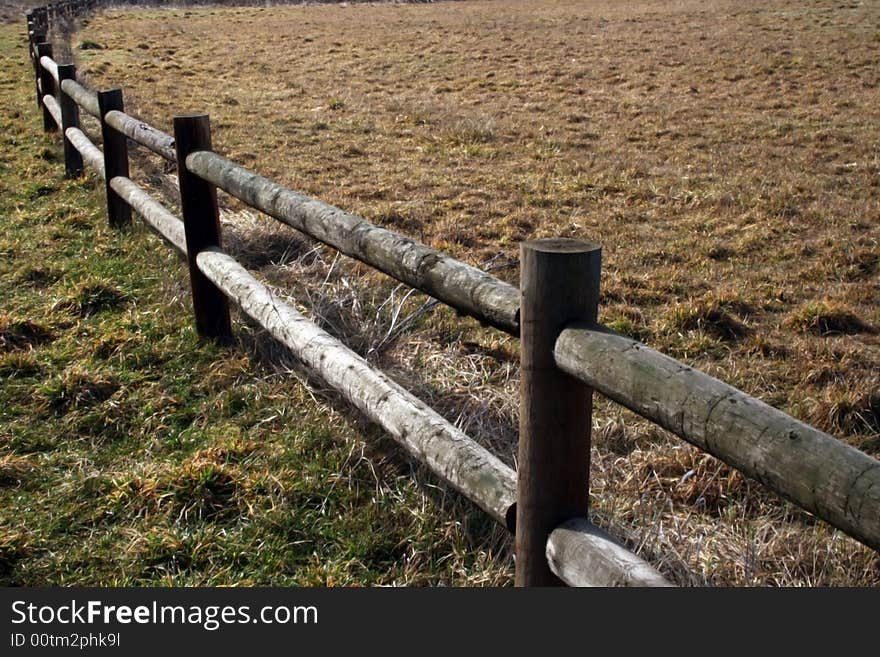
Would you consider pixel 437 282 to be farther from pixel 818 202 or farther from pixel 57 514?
pixel 818 202

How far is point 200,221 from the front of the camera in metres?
4.40

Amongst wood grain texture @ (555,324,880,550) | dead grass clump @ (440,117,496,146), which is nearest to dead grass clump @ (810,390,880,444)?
wood grain texture @ (555,324,880,550)

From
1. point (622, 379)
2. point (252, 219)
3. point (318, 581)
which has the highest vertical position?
point (622, 379)

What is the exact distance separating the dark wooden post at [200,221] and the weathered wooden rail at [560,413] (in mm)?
884

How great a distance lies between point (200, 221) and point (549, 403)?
2760 mm

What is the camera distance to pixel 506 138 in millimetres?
10586

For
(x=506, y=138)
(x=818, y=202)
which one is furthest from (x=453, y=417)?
(x=506, y=138)

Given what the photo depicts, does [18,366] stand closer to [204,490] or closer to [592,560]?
[204,490]

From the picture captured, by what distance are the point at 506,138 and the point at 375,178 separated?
8.24 ft

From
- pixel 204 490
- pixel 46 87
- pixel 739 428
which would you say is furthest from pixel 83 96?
pixel 739 428

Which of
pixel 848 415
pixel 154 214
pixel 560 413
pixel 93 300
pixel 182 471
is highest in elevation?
pixel 560 413

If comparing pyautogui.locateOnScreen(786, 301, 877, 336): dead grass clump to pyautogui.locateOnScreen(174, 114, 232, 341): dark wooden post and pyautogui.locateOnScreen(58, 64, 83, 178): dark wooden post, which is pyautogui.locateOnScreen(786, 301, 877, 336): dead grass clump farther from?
pyautogui.locateOnScreen(58, 64, 83, 178): dark wooden post

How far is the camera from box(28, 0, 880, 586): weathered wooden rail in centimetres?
160

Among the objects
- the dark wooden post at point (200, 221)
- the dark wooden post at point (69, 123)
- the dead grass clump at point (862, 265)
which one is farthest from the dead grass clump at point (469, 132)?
the dark wooden post at point (200, 221)
